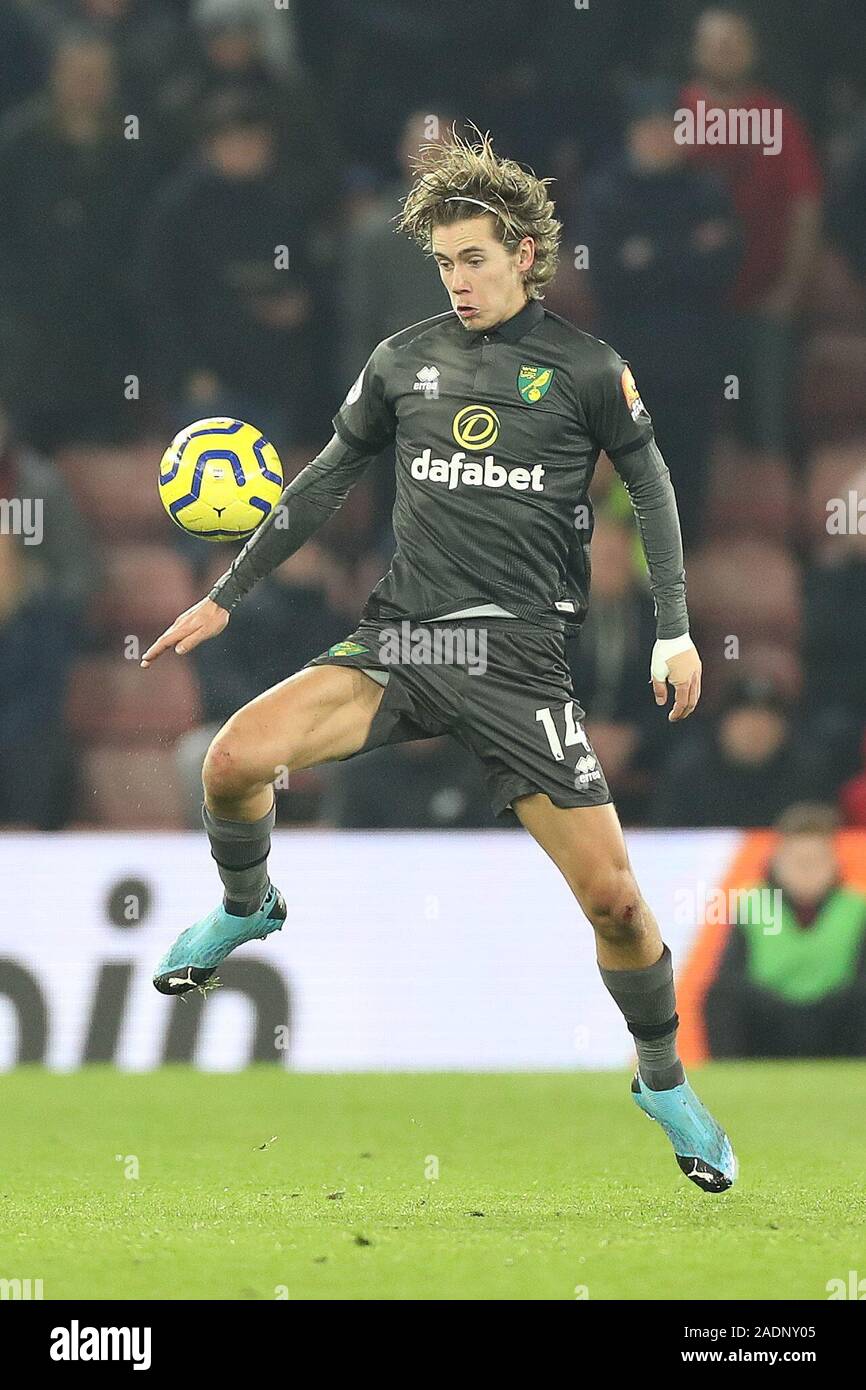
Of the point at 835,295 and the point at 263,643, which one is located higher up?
the point at 835,295

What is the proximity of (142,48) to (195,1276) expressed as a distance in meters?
7.09

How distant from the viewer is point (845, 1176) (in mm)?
6168

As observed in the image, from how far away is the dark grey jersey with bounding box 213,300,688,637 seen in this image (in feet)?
18.7

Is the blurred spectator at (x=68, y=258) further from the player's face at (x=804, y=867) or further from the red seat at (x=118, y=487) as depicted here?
the player's face at (x=804, y=867)

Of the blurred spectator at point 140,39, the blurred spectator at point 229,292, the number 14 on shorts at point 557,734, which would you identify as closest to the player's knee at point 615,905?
the number 14 on shorts at point 557,734

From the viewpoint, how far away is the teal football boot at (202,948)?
5922mm

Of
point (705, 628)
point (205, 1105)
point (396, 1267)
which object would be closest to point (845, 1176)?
point (396, 1267)

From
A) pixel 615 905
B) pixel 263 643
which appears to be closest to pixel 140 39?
pixel 263 643

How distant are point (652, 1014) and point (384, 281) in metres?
4.43

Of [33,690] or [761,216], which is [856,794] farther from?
[33,690]

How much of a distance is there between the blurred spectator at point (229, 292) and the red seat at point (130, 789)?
5.11ft

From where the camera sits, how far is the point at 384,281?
9.20 metres

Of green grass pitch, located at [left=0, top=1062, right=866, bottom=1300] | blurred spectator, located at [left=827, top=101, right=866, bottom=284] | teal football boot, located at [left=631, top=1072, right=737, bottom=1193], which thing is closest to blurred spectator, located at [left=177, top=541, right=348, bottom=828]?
green grass pitch, located at [left=0, top=1062, right=866, bottom=1300]

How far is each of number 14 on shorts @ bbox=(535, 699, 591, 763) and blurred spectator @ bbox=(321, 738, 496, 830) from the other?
3.18m
